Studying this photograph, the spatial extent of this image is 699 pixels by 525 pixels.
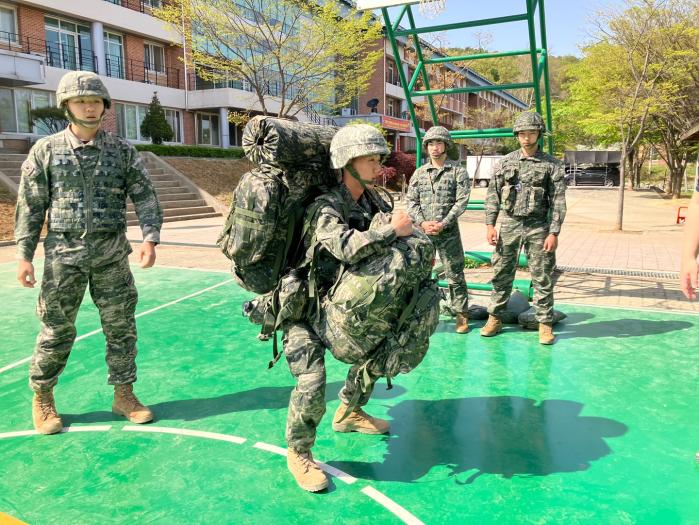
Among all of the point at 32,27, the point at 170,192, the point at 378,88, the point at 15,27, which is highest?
the point at 378,88

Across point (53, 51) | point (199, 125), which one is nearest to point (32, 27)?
point (53, 51)

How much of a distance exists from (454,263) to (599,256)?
5937mm

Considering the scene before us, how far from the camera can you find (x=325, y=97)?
21016mm

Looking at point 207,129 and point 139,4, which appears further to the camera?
point 207,129

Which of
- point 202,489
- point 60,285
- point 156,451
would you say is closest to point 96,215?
point 60,285

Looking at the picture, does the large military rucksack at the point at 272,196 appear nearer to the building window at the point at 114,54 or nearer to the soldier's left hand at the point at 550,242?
the soldier's left hand at the point at 550,242

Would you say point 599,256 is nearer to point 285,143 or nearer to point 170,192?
point 285,143

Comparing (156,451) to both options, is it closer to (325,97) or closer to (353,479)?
(353,479)

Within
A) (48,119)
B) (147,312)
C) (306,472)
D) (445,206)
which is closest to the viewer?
(306,472)

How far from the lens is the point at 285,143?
254cm

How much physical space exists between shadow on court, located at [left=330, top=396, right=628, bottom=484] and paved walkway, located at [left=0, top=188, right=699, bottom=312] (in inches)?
120

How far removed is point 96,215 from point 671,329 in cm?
512

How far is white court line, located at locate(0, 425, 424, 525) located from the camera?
8.44ft

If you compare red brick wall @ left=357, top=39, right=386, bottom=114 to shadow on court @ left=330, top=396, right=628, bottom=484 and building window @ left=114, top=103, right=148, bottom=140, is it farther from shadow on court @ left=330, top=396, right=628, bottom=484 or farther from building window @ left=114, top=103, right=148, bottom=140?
shadow on court @ left=330, top=396, right=628, bottom=484
